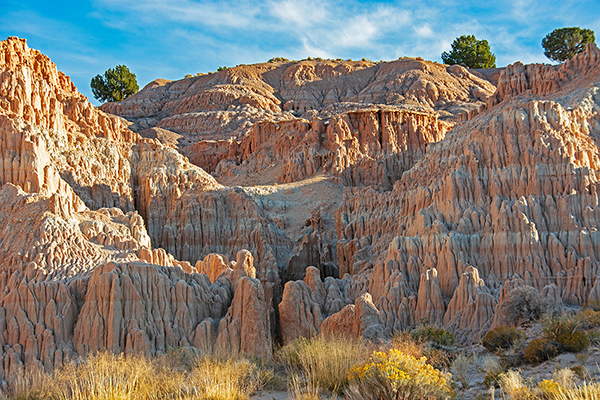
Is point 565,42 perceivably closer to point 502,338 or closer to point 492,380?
point 502,338

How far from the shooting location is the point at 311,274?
4428 cm

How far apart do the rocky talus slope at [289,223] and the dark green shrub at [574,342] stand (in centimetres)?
986

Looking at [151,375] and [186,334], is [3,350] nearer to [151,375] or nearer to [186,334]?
[186,334]

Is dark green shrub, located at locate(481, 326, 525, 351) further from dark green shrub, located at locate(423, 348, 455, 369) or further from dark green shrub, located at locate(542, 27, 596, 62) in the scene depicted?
dark green shrub, located at locate(542, 27, 596, 62)

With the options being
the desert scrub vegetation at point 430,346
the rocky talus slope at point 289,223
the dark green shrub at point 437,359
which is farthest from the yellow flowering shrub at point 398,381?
the rocky talus slope at point 289,223

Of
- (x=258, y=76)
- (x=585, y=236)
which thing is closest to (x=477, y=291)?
(x=585, y=236)

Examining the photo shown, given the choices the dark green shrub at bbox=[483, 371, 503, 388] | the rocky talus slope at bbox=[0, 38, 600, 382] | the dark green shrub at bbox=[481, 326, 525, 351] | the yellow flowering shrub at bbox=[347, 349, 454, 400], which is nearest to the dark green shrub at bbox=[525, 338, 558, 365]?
the dark green shrub at bbox=[483, 371, 503, 388]

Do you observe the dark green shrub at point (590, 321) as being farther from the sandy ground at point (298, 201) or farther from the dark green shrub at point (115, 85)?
the dark green shrub at point (115, 85)

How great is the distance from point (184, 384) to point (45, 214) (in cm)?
2667

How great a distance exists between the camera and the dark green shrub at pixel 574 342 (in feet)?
62.1

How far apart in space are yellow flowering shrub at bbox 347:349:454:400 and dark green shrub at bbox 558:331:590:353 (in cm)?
589

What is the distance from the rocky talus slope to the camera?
34.0 metres

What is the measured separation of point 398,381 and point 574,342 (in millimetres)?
7504

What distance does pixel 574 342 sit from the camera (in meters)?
19.0
